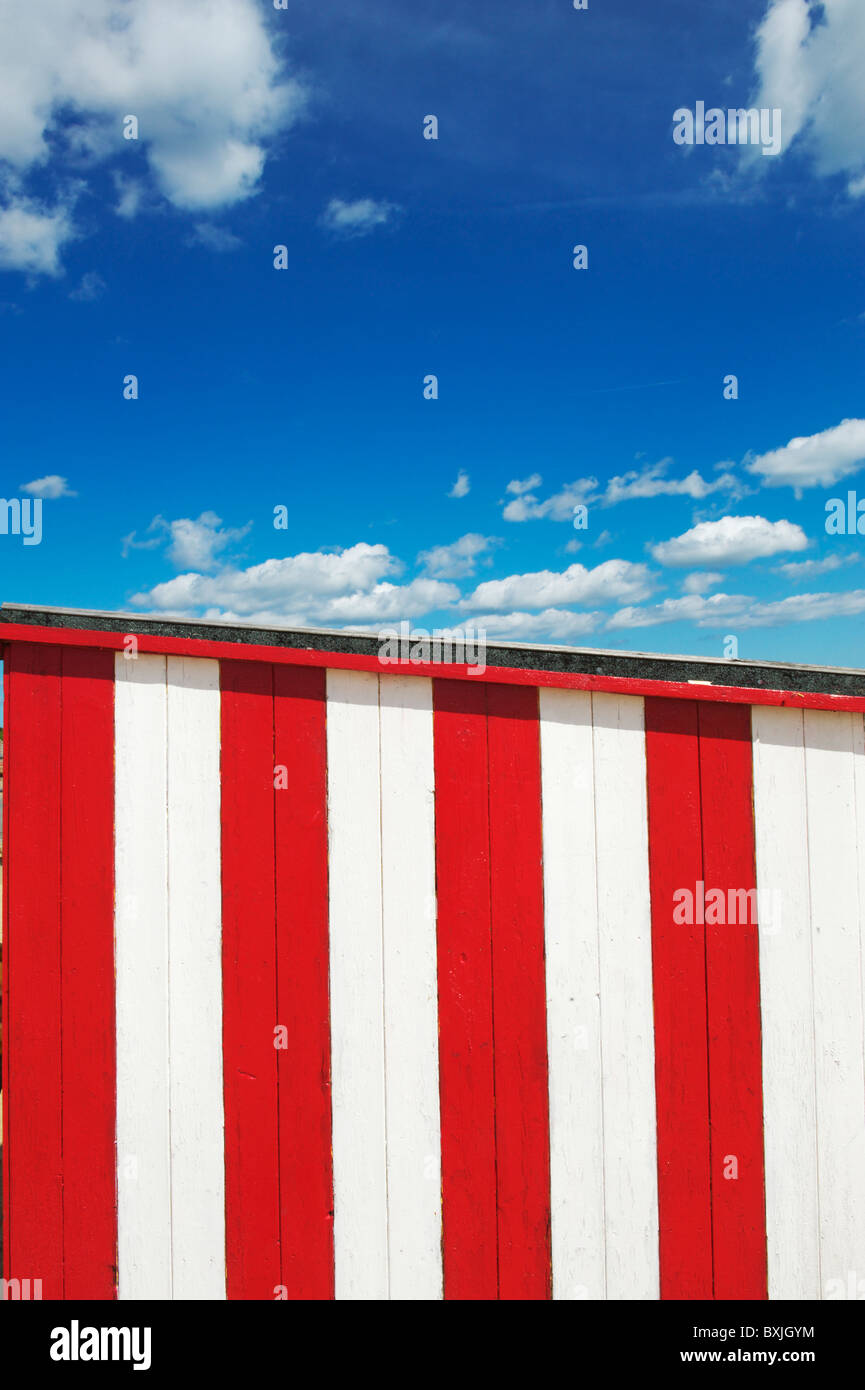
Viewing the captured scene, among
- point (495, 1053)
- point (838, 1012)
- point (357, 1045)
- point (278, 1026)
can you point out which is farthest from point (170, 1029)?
point (838, 1012)

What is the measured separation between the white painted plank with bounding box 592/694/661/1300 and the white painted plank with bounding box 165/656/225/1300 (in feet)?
5.11

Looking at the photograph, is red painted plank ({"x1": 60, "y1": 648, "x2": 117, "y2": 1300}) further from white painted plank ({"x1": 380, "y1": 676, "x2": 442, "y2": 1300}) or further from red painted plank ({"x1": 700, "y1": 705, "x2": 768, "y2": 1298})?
red painted plank ({"x1": 700, "y1": 705, "x2": 768, "y2": 1298})

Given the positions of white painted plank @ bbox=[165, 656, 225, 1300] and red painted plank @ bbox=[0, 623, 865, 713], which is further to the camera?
white painted plank @ bbox=[165, 656, 225, 1300]

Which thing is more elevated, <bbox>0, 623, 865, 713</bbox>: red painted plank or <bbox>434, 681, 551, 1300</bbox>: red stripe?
<bbox>0, 623, 865, 713</bbox>: red painted plank

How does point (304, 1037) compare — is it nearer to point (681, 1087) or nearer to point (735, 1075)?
point (681, 1087)

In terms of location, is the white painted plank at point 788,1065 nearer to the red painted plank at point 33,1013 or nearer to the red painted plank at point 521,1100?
the red painted plank at point 521,1100

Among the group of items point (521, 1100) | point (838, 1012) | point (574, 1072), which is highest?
point (838, 1012)

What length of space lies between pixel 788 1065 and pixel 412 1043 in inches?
58.7

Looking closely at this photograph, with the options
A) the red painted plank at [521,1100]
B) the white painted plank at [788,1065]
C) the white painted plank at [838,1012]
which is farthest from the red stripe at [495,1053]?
Answer: the white painted plank at [838,1012]

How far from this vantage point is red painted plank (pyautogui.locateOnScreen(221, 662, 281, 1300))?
9.90 ft

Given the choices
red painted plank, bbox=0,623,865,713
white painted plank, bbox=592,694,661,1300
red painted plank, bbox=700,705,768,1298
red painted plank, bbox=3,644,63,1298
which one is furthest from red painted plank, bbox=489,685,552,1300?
red painted plank, bbox=3,644,63,1298

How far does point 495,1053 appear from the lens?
2990 mm
